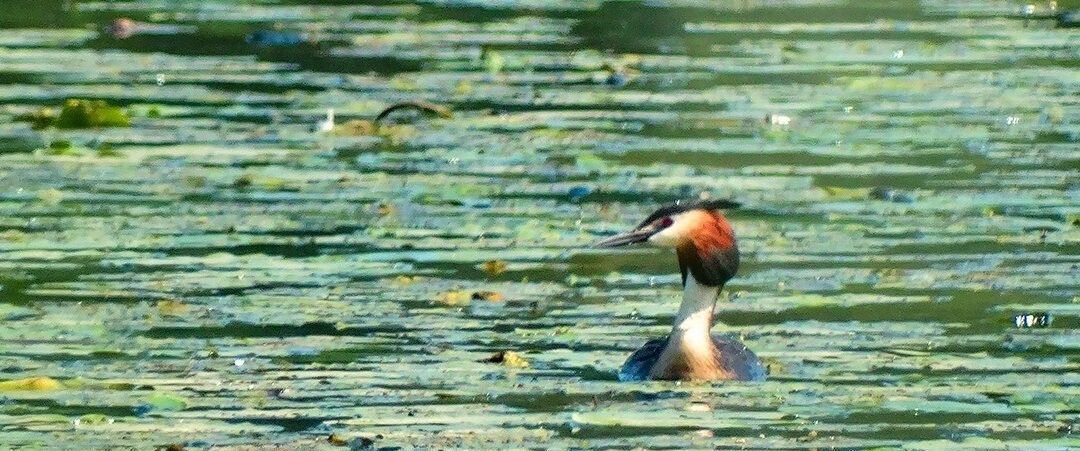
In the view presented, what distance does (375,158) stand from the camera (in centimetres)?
1255

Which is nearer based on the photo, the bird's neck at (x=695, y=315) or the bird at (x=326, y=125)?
the bird's neck at (x=695, y=315)

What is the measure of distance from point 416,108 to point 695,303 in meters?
5.66

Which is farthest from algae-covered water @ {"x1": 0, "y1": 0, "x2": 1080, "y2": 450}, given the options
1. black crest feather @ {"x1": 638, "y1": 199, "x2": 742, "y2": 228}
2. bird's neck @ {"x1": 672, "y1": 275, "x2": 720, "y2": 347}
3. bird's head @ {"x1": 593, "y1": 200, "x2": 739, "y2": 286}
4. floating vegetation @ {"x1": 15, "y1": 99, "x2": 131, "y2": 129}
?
black crest feather @ {"x1": 638, "y1": 199, "x2": 742, "y2": 228}

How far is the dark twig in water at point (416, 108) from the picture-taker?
44.2 ft

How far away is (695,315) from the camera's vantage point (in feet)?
27.4

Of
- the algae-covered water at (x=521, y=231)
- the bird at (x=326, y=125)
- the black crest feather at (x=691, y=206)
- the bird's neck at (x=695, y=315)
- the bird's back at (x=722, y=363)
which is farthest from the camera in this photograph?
the bird at (x=326, y=125)

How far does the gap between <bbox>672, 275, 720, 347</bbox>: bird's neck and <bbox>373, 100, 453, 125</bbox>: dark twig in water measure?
5180mm

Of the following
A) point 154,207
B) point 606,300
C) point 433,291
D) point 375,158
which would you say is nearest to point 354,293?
point 433,291

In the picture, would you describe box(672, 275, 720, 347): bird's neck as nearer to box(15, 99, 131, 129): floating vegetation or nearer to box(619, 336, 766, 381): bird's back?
box(619, 336, 766, 381): bird's back

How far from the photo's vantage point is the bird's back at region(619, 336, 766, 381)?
8.14 meters

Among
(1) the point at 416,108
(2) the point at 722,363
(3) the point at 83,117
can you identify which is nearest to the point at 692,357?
(2) the point at 722,363

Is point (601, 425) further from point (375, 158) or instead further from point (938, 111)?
point (938, 111)

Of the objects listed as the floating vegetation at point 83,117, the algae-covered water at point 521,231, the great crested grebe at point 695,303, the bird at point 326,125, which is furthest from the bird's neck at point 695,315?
the floating vegetation at point 83,117

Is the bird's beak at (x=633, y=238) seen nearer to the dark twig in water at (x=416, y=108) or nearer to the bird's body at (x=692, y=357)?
the bird's body at (x=692, y=357)
